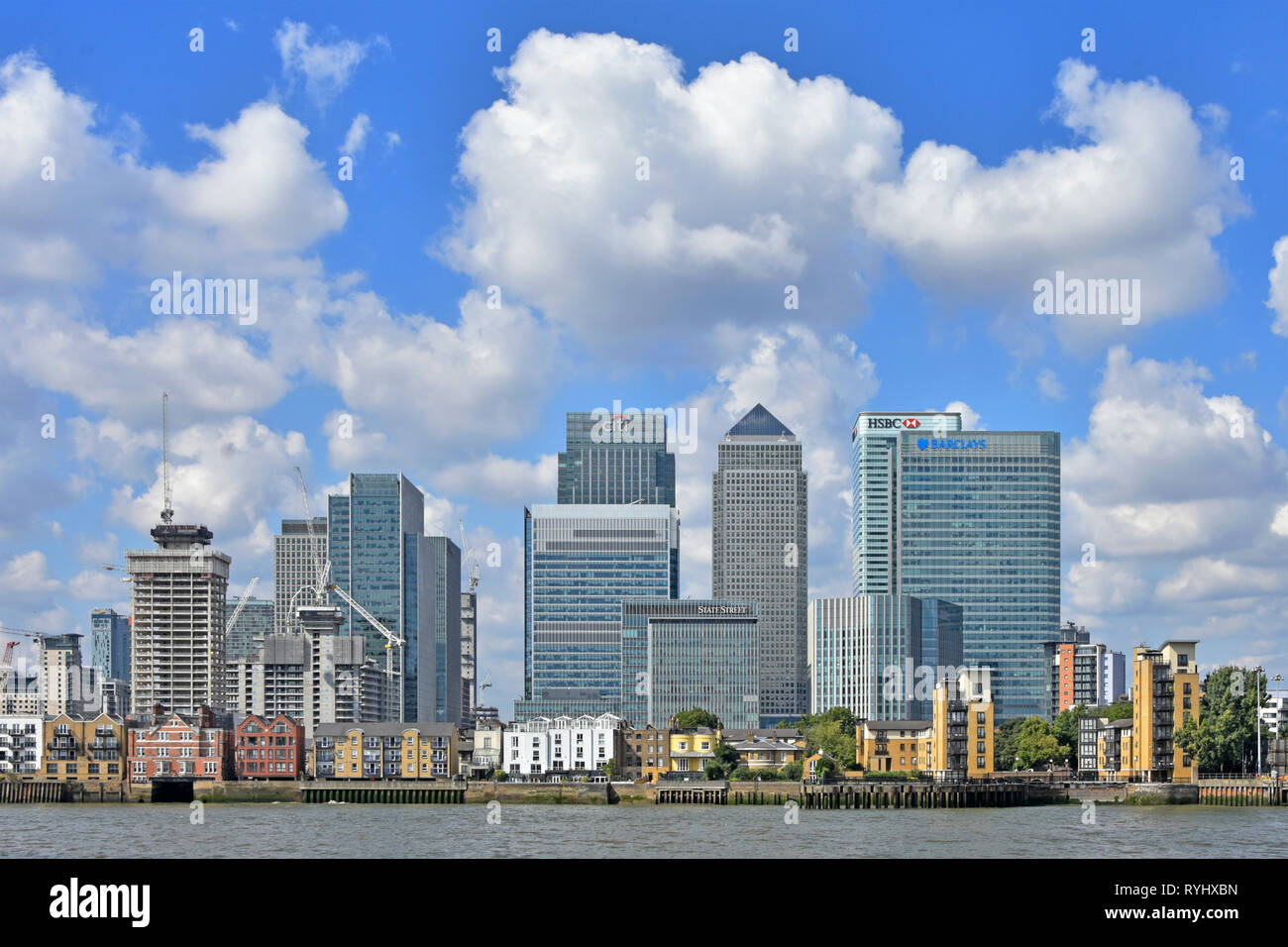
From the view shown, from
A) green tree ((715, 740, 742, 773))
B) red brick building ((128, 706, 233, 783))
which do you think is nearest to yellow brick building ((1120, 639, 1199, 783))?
green tree ((715, 740, 742, 773))

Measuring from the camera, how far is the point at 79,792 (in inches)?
6639

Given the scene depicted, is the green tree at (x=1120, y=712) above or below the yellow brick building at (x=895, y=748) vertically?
above

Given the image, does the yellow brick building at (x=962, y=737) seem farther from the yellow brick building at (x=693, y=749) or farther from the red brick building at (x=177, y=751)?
the red brick building at (x=177, y=751)

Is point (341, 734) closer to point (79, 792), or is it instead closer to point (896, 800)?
point (79, 792)

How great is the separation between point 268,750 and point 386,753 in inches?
541

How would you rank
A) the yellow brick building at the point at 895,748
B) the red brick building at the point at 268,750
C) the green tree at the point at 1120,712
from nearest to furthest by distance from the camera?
the red brick building at the point at 268,750, the green tree at the point at 1120,712, the yellow brick building at the point at 895,748
